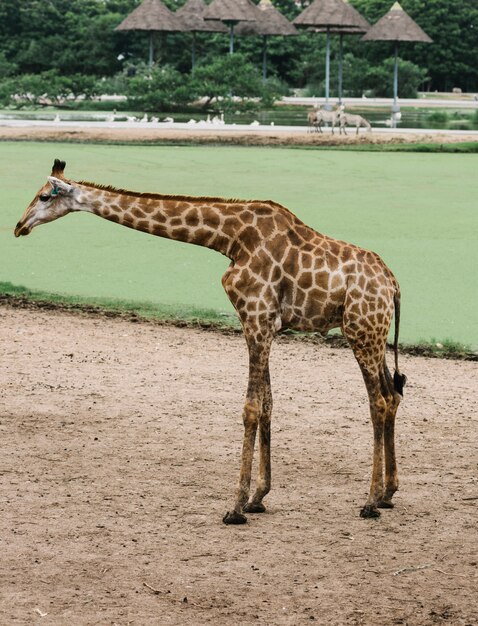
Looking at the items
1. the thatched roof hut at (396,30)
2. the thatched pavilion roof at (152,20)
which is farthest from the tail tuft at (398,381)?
the thatched pavilion roof at (152,20)

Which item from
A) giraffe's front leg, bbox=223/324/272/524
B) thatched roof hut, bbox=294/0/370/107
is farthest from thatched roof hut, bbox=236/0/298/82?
giraffe's front leg, bbox=223/324/272/524

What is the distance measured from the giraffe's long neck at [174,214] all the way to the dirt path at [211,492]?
4.07ft

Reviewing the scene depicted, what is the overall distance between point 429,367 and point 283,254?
3183 mm

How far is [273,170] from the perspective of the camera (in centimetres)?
1944

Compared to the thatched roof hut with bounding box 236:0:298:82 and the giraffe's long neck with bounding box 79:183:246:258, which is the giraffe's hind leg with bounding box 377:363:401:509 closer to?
the giraffe's long neck with bounding box 79:183:246:258

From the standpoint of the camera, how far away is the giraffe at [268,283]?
546 centimetres

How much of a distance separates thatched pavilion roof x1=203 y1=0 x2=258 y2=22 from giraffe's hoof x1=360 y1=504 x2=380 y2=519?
26695mm

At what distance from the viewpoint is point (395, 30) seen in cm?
3119

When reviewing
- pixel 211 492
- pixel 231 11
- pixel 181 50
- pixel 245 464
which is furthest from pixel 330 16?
pixel 245 464

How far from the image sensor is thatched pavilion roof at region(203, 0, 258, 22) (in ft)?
102

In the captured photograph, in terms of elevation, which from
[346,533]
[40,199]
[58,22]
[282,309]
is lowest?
[346,533]

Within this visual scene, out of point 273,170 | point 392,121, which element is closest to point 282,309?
point 273,170

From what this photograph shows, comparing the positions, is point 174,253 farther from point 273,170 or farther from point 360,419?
point 273,170

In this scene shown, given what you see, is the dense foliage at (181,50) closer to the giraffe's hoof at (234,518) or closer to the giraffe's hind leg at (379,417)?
the giraffe's hind leg at (379,417)
